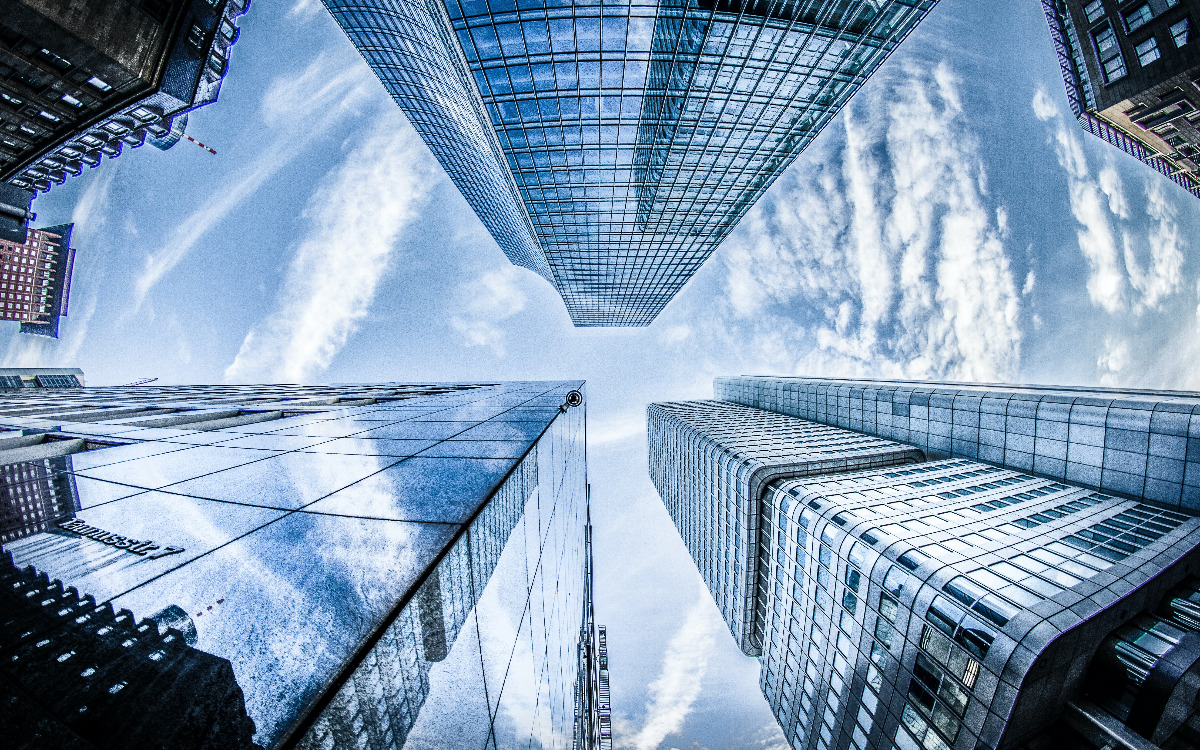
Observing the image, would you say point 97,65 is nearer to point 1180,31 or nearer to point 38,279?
point 1180,31

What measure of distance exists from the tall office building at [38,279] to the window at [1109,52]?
21066 centimetres

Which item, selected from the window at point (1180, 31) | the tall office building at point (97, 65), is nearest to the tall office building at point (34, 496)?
the tall office building at point (97, 65)

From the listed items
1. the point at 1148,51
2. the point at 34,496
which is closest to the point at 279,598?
the point at 34,496

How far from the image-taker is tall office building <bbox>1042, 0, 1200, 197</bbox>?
37.0 metres

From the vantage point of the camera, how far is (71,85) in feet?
128

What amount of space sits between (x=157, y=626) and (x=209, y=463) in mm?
4745

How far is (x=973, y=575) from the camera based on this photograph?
19969mm

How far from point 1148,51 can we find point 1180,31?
2.47 metres

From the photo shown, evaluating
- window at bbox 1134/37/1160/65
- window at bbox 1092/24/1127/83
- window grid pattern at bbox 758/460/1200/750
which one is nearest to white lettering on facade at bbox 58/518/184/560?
window grid pattern at bbox 758/460/1200/750

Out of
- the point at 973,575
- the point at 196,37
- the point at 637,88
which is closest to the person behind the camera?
the point at 973,575

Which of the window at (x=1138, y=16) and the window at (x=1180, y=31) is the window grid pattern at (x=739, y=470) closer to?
the window at (x=1180, y=31)

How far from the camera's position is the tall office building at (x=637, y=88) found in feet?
80.3

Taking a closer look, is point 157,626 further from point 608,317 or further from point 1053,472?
point 608,317

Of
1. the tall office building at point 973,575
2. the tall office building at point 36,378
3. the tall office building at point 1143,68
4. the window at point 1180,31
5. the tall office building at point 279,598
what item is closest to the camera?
the tall office building at point 279,598
